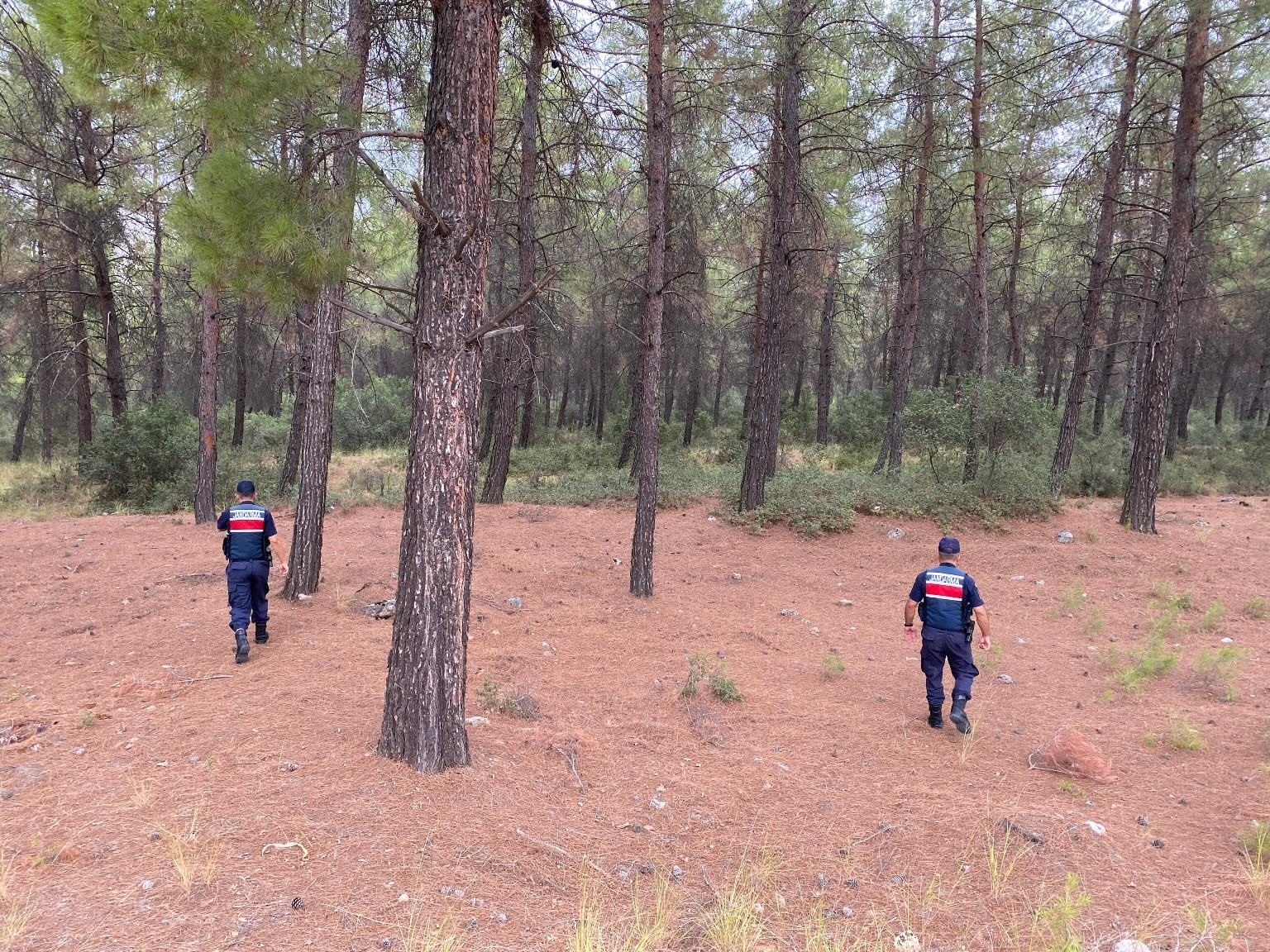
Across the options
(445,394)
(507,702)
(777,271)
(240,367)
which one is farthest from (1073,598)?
(240,367)

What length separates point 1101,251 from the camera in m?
13.7

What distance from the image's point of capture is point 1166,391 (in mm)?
10266

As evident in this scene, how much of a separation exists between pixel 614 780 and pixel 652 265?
5633 mm

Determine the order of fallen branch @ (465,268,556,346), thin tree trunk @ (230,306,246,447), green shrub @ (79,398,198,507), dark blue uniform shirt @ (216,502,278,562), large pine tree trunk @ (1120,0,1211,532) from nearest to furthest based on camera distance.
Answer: fallen branch @ (465,268,556,346)
dark blue uniform shirt @ (216,502,278,562)
large pine tree trunk @ (1120,0,1211,532)
green shrub @ (79,398,198,507)
thin tree trunk @ (230,306,246,447)

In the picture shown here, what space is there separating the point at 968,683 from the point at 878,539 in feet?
20.8

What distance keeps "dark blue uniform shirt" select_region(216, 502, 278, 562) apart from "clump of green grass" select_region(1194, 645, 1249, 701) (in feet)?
27.7

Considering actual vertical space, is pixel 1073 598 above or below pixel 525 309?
below

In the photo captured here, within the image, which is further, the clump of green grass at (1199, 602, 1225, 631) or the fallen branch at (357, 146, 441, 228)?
the clump of green grass at (1199, 602, 1225, 631)

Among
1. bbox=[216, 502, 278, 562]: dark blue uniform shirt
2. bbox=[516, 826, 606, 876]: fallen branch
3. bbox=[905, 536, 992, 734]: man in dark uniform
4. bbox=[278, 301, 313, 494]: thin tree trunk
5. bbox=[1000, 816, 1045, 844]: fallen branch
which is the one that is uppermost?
bbox=[278, 301, 313, 494]: thin tree trunk

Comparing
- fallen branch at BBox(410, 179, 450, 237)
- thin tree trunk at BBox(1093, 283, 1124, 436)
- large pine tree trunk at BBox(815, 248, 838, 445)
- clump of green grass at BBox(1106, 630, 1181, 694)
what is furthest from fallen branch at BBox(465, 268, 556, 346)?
thin tree trunk at BBox(1093, 283, 1124, 436)

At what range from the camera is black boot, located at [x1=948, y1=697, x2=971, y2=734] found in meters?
4.95

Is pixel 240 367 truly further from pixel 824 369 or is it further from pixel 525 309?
pixel 824 369

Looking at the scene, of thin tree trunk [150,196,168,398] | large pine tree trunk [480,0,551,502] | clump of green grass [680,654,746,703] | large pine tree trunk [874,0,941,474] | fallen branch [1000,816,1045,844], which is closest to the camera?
fallen branch [1000,816,1045,844]

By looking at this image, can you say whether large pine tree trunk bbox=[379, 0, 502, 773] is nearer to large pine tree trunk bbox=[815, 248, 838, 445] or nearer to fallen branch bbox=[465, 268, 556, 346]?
fallen branch bbox=[465, 268, 556, 346]
